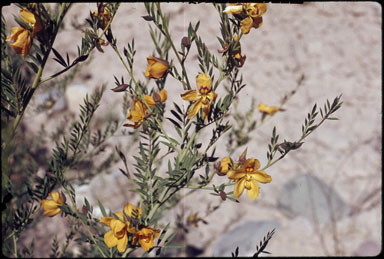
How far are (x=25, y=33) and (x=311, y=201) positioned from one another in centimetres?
264

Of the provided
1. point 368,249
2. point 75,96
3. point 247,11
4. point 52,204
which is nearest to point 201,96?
point 247,11

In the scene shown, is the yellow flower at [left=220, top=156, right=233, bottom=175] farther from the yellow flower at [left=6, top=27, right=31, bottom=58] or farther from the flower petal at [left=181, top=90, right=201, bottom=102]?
the yellow flower at [left=6, top=27, right=31, bottom=58]

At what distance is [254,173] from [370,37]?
3.55 meters

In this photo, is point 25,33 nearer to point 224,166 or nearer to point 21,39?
point 21,39

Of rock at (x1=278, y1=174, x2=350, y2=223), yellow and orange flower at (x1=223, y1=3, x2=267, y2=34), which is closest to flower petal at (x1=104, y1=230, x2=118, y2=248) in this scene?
yellow and orange flower at (x1=223, y1=3, x2=267, y2=34)

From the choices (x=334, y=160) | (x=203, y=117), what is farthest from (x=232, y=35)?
(x=334, y=160)

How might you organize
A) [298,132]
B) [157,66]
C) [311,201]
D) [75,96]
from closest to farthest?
[157,66], [311,201], [298,132], [75,96]

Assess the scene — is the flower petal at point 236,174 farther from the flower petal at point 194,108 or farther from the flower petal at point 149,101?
the flower petal at point 149,101

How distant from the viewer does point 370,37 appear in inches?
152

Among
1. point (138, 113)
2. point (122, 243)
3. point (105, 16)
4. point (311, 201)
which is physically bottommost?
point (122, 243)

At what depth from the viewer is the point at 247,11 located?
3.02ft

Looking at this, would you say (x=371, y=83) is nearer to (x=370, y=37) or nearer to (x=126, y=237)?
(x=370, y=37)

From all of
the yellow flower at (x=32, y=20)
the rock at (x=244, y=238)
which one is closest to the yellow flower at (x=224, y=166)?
the yellow flower at (x=32, y=20)

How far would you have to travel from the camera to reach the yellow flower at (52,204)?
1026mm
